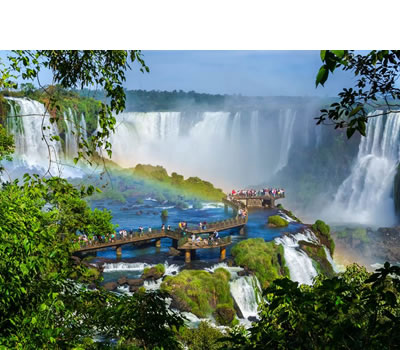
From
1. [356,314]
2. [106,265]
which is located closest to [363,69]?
[356,314]

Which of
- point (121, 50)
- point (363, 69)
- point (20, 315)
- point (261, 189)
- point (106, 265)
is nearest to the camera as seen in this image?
point (20, 315)

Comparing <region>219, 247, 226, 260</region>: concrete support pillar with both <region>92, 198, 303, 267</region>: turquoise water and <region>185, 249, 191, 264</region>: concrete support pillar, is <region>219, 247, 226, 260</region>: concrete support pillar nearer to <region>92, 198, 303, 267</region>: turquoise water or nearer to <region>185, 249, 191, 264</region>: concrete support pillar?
<region>92, 198, 303, 267</region>: turquoise water

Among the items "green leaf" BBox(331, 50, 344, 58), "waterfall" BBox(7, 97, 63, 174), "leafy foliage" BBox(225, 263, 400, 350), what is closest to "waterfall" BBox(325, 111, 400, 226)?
"waterfall" BBox(7, 97, 63, 174)

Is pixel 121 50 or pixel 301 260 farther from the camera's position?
pixel 301 260

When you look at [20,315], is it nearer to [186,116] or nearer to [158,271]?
[158,271]

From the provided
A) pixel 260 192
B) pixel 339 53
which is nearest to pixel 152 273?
pixel 260 192

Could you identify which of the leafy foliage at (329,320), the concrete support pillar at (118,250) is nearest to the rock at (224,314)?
the concrete support pillar at (118,250)

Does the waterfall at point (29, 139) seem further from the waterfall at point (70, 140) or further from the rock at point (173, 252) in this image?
the rock at point (173, 252)
